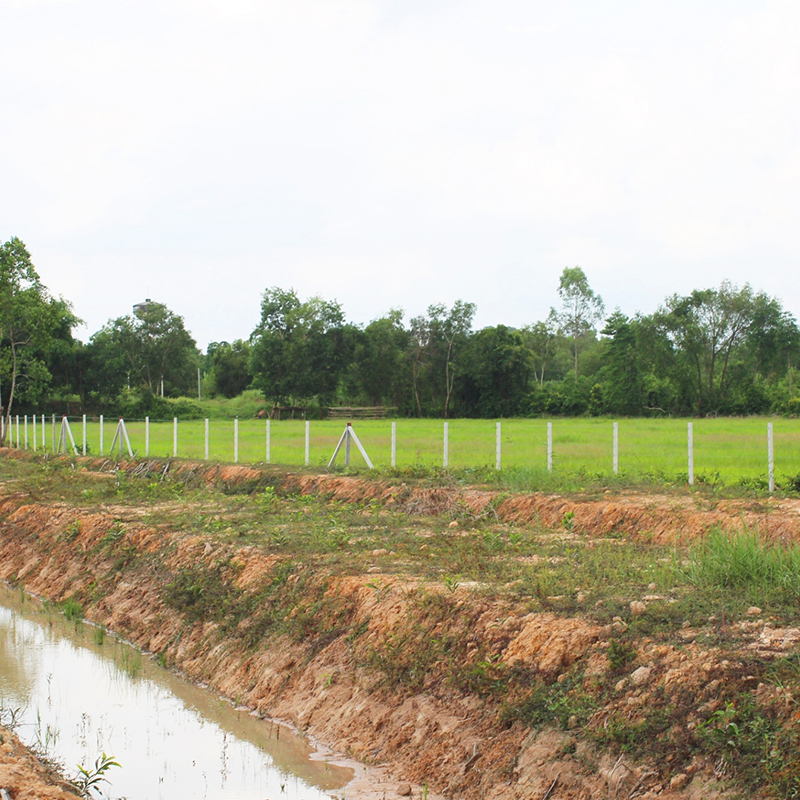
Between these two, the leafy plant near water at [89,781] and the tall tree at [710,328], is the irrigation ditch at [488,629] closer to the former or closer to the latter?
the leafy plant near water at [89,781]

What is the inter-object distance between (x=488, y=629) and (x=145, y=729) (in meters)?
3.42

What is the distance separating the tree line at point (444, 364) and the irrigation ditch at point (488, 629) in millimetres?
47097

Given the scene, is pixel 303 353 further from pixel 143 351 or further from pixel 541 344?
pixel 541 344

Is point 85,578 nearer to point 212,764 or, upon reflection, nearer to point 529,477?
point 212,764

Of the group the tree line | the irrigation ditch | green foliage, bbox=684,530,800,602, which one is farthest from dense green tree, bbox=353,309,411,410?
green foliage, bbox=684,530,800,602

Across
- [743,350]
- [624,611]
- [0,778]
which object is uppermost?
[743,350]

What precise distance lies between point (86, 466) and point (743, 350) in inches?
2139

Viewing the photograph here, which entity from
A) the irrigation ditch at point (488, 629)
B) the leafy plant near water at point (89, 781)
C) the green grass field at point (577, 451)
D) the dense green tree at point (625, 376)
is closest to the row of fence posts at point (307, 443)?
the green grass field at point (577, 451)

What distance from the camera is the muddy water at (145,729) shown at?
264 inches

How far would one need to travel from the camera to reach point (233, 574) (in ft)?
35.8

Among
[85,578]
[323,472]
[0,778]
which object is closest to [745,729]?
[0,778]

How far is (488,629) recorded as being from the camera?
7461mm

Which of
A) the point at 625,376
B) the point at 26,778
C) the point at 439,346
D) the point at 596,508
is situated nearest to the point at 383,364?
the point at 439,346

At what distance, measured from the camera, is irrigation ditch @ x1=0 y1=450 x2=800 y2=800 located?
5727mm
